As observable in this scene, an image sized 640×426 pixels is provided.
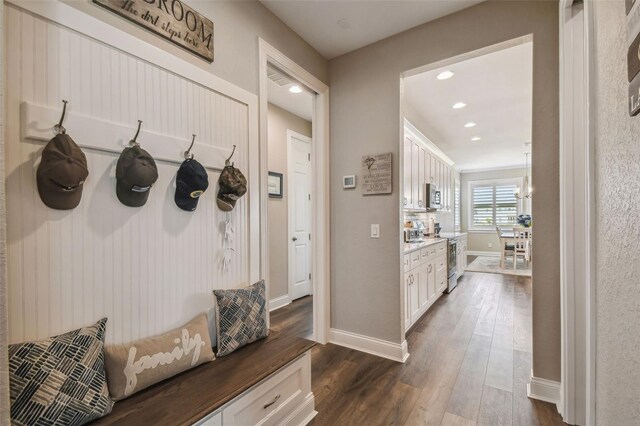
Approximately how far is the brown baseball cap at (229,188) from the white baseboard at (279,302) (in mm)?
2242

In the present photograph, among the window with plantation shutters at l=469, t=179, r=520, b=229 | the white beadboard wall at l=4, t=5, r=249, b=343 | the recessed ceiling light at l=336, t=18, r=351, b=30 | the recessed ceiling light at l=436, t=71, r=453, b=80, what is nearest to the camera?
the white beadboard wall at l=4, t=5, r=249, b=343

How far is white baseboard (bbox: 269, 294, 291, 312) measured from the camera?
12.0ft

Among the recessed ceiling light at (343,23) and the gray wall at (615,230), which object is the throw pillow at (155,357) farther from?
the recessed ceiling light at (343,23)

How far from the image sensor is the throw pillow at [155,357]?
1144 millimetres

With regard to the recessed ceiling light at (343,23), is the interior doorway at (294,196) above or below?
below

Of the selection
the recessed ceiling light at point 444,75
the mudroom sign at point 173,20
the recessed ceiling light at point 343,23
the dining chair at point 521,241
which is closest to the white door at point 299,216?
the recessed ceiling light at point 343,23

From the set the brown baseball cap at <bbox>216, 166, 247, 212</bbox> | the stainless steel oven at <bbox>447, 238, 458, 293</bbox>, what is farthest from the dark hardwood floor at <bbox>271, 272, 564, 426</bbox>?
the brown baseball cap at <bbox>216, 166, 247, 212</bbox>

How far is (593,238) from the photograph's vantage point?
1.07m

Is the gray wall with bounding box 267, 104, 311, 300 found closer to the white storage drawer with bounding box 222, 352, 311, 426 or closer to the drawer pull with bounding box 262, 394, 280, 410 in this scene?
the white storage drawer with bounding box 222, 352, 311, 426

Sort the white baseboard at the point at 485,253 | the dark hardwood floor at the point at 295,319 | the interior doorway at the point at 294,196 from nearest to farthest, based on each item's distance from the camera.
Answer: the interior doorway at the point at 294,196 < the dark hardwood floor at the point at 295,319 < the white baseboard at the point at 485,253

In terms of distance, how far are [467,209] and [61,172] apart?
10047mm

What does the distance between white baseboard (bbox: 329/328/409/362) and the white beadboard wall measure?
59.6 inches

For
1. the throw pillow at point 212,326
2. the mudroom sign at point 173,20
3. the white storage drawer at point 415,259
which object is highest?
the mudroom sign at point 173,20

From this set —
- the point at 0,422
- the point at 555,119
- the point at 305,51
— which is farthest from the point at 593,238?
the point at 305,51
